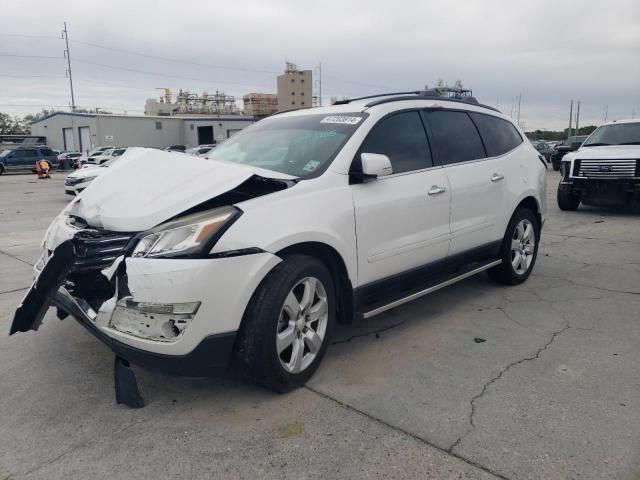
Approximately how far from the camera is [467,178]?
176 inches

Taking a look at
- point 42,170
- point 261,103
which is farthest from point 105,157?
point 261,103

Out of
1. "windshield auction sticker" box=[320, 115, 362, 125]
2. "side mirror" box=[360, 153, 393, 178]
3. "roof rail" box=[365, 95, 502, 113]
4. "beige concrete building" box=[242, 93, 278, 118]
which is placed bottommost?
"side mirror" box=[360, 153, 393, 178]

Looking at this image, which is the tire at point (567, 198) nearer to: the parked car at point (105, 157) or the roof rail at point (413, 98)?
the roof rail at point (413, 98)

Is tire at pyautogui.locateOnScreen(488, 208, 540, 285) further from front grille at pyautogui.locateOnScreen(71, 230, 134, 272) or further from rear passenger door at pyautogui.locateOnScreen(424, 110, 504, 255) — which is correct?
front grille at pyautogui.locateOnScreen(71, 230, 134, 272)

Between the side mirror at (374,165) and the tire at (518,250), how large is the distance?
2155 millimetres

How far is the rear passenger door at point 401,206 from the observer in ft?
11.7

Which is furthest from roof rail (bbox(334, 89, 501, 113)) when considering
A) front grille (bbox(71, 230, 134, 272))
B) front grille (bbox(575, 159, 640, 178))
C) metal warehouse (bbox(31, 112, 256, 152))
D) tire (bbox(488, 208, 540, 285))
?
metal warehouse (bbox(31, 112, 256, 152))

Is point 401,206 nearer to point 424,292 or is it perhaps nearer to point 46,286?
point 424,292

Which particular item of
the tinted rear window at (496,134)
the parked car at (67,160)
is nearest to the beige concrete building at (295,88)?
the parked car at (67,160)

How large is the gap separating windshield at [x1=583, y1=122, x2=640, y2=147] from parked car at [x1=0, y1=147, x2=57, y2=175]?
31900 millimetres

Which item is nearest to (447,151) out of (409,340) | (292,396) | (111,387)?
(409,340)

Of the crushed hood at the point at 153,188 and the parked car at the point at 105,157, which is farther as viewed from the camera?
the parked car at the point at 105,157

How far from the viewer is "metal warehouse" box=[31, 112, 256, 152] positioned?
50.1 metres

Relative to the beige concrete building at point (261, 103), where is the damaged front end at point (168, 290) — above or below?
below
